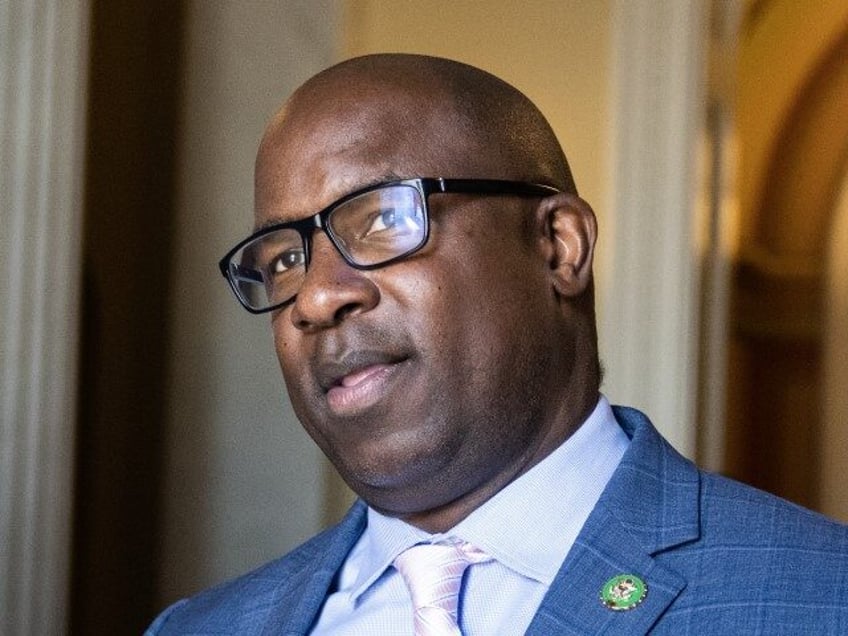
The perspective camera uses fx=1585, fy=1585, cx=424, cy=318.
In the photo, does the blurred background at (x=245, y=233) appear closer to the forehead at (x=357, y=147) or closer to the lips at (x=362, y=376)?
the forehead at (x=357, y=147)

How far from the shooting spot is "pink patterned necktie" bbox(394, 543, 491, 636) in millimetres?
1776

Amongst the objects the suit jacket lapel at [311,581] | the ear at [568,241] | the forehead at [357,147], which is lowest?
the suit jacket lapel at [311,581]

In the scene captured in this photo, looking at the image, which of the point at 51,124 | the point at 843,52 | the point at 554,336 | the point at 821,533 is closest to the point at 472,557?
the point at 554,336

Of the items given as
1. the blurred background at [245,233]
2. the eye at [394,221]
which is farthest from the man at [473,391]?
the blurred background at [245,233]

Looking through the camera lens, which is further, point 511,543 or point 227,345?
point 227,345

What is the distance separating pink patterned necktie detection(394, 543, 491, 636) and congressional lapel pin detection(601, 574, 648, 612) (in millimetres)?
180

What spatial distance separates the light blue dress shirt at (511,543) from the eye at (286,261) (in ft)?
1.13

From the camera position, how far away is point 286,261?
6.15 ft

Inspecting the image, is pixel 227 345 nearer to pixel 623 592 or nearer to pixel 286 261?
pixel 286 261

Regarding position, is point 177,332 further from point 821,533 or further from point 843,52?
point 843,52

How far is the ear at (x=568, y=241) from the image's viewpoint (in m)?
1.90

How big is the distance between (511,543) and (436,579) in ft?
0.32

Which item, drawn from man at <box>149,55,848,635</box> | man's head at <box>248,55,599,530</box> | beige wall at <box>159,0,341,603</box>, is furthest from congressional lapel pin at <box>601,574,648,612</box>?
beige wall at <box>159,0,341,603</box>

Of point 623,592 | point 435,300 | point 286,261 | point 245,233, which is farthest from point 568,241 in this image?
point 245,233
